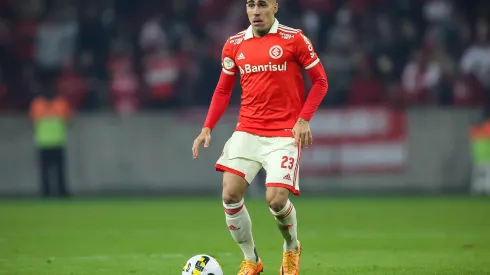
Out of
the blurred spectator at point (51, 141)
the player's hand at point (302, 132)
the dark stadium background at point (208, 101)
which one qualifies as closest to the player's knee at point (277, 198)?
the player's hand at point (302, 132)

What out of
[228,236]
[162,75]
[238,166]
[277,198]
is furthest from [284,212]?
[162,75]

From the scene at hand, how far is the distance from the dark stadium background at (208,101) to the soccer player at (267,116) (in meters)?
7.66

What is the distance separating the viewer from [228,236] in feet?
40.8

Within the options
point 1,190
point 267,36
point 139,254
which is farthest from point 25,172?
point 267,36

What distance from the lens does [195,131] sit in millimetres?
20016

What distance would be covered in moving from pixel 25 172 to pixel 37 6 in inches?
162

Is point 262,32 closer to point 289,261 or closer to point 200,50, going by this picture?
point 289,261

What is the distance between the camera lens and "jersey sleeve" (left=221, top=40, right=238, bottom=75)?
8.39 meters

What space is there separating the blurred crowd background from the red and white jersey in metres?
11.8

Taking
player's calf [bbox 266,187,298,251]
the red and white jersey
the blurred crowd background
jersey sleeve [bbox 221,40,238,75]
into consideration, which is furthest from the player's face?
the blurred crowd background

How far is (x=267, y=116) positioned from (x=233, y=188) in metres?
0.67

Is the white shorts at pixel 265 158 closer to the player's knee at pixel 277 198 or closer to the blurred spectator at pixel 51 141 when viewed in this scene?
the player's knee at pixel 277 198

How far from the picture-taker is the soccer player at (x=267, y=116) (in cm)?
814

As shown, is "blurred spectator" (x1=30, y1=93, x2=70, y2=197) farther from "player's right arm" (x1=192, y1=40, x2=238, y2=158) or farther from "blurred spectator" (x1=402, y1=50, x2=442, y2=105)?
"player's right arm" (x1=192, y1=40, x2=238, y2=158)
